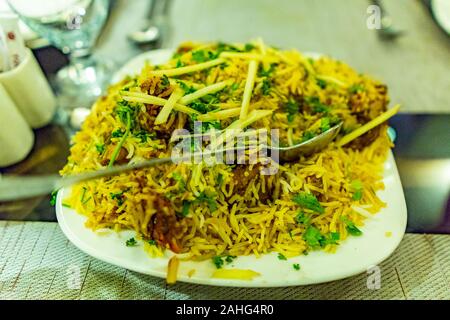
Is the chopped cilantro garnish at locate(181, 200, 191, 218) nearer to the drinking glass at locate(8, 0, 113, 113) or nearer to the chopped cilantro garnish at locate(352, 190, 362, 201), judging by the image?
the chopped cilantro garnish at locate(352, 190, 362, 201)

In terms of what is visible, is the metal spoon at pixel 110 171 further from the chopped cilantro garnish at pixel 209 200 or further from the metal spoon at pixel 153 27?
the metal spoon at pixel 153 27

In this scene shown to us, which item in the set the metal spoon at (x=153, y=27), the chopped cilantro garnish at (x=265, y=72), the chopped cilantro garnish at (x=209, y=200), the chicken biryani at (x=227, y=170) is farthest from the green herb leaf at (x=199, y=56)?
the metal spoon at (x=153, y=27)

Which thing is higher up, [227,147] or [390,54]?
[227,147]

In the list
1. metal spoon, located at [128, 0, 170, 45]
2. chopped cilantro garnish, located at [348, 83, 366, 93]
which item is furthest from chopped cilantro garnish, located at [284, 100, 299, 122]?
metal spoon, located at [128, 0, 170, 45]

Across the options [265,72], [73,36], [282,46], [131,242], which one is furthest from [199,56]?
[282,46]

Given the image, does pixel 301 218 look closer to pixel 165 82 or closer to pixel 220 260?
pixel 220 260

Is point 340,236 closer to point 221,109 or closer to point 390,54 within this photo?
point 221,109
